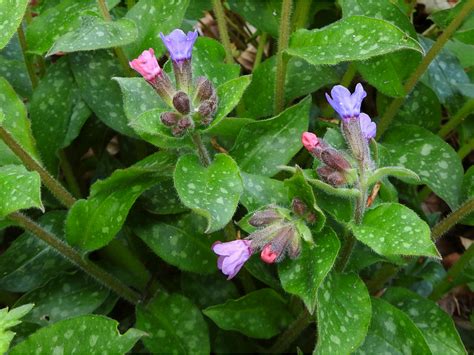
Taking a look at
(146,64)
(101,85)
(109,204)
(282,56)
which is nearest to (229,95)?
(146,64)

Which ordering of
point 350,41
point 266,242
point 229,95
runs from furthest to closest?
point 350,41
point 229,95
point 266,242

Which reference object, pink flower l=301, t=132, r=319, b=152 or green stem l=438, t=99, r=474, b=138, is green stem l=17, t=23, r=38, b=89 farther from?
green stem l=438, t=99, r=474, b=138

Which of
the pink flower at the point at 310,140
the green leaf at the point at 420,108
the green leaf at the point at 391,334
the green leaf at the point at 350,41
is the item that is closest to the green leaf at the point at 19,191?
the pink flower at the point at 310,140

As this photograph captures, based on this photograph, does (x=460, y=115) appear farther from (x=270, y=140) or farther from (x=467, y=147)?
(x=270, y=140)

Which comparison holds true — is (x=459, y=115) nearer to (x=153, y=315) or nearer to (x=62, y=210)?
(x=153, y=315)

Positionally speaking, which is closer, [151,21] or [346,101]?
[346,101]

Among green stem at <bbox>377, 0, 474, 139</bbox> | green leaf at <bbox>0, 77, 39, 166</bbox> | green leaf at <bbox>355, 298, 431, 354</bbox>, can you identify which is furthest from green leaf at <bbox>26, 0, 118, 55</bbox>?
green leaf at <bbox>355, 298, 431, 354</bbox>

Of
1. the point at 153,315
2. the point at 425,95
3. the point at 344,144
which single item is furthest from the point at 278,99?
the point at 153,315
